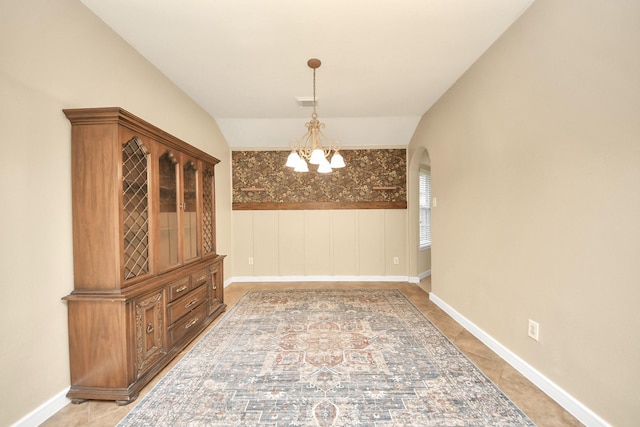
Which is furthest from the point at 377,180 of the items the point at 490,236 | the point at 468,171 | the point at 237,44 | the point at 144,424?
the point at 144,424

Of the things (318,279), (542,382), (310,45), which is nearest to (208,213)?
(310,45)

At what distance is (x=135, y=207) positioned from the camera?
1880mm

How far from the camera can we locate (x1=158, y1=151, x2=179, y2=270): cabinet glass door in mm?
2162

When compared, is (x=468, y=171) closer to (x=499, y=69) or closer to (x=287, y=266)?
(x=499, y=69)

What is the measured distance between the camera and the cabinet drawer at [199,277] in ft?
8.36

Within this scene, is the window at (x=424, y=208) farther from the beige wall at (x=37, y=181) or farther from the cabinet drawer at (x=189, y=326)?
the beige wall at (x=37, y=181)

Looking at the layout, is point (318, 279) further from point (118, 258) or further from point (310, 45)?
point (310, 45)

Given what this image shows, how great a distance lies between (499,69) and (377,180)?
8.49 ft

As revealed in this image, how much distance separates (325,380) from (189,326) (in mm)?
1380

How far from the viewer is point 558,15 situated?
1.62 m

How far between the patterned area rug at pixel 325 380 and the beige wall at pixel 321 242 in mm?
1707

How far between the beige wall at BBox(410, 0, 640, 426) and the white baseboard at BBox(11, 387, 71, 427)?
3.11 m

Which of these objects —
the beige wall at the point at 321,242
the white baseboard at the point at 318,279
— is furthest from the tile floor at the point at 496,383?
the beige wall at the point at 321,242

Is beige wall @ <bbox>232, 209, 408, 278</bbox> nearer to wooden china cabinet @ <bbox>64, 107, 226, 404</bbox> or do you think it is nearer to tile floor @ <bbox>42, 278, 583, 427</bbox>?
tile floor @ <bbox>42, 278, 583, 427</bbox>
